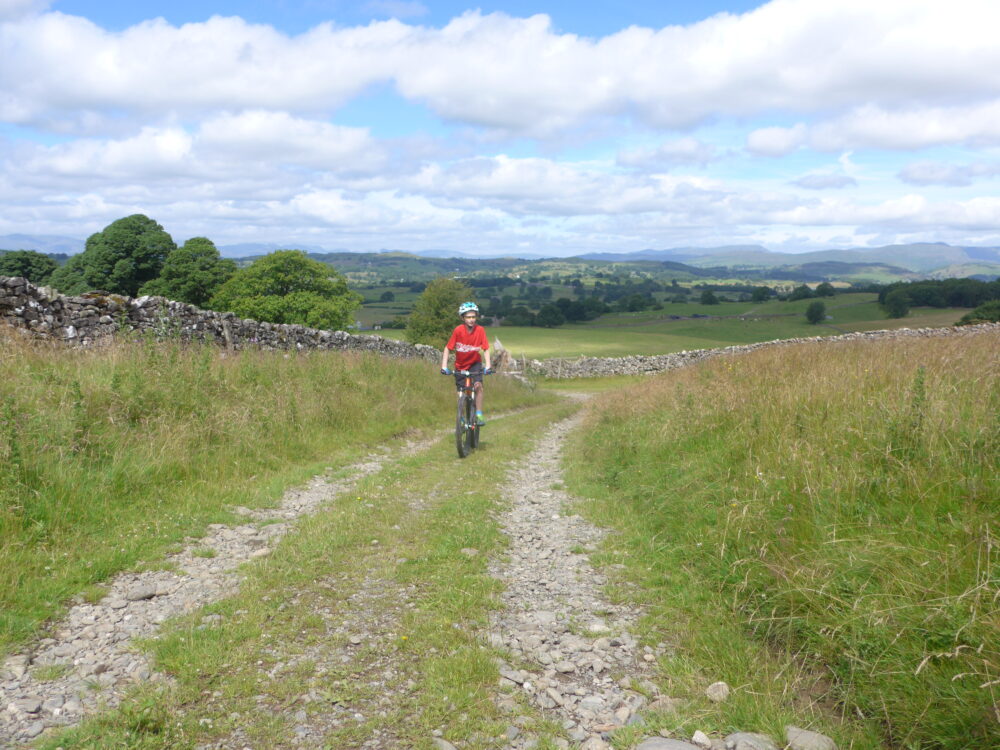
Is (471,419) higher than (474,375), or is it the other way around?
(474,375)

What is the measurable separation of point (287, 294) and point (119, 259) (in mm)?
13995

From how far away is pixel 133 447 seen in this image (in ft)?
24.5

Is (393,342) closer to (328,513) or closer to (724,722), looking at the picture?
(328,513)

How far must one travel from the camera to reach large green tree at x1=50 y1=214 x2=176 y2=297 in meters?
48.8

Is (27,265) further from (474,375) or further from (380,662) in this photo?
(380,662)

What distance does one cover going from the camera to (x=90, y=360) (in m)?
9.65

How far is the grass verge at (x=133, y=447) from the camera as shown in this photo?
205 inches

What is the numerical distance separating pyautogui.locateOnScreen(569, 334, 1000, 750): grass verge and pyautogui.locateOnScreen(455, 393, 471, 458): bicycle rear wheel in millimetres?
3618

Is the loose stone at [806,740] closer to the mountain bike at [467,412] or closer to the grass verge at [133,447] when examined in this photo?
the grass verge at [133,447]

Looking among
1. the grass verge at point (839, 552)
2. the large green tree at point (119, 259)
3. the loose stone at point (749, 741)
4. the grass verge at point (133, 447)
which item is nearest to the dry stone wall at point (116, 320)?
the grass verge at point (133, 447)

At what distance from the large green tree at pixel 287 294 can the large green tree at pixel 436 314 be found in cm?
1169

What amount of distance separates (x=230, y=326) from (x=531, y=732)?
14701 millimetres

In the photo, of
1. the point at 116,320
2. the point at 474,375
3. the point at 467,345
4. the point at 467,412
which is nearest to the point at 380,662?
the point at 467,412

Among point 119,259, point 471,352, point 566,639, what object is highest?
point 119,259
